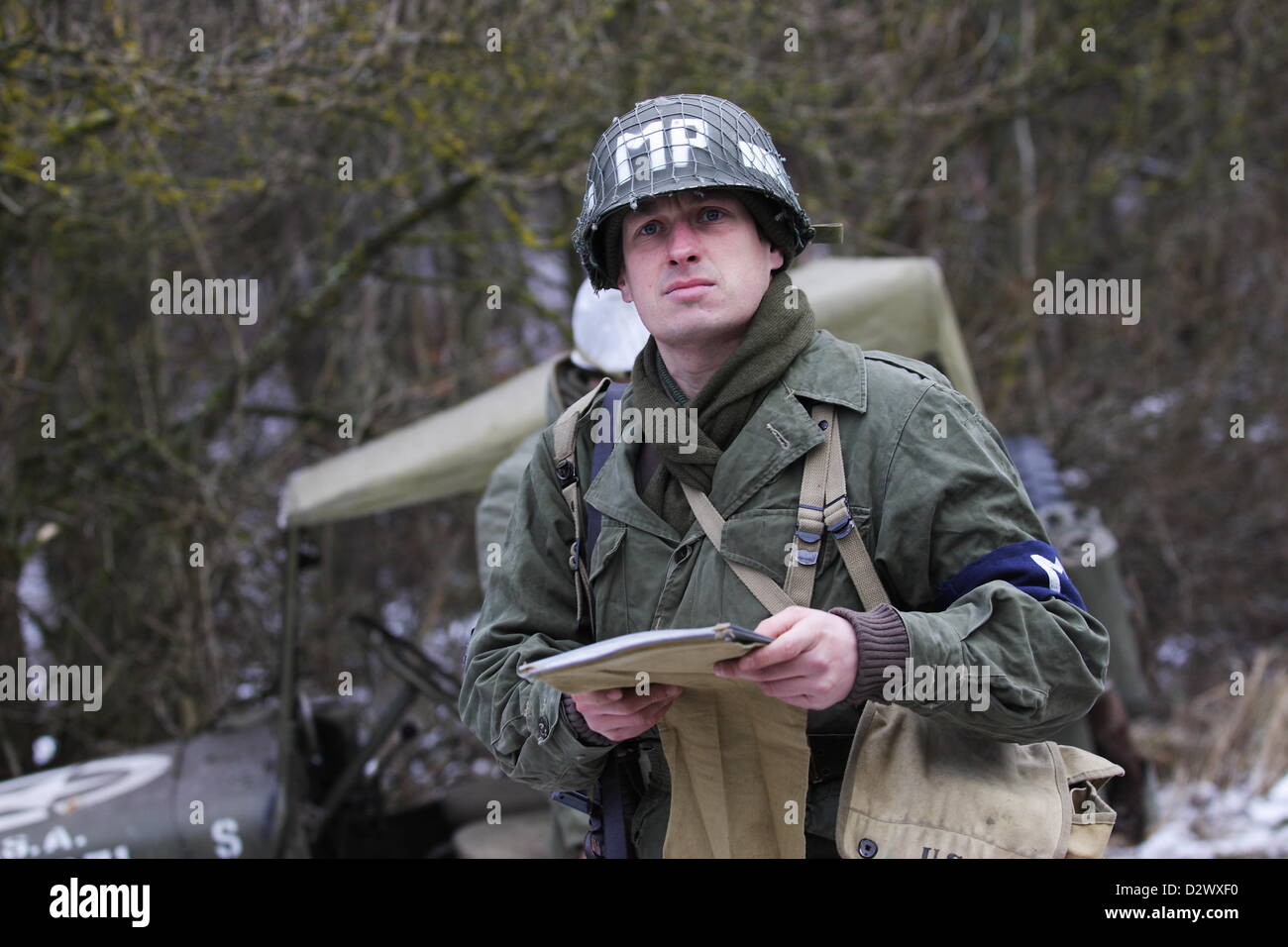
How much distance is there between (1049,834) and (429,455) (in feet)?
10.3

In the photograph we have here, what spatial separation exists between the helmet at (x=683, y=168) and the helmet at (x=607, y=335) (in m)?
1.65

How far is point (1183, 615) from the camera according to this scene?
8.23 meters

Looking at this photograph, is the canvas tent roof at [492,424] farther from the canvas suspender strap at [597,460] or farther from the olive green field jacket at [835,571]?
the olive green field jacket at [835,571]

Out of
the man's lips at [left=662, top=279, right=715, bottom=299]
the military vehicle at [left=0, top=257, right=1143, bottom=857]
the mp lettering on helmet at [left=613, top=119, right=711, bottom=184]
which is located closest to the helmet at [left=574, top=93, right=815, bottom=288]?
the mp lettering on helmet at [left=613, top=119, right=711, bottom=184]

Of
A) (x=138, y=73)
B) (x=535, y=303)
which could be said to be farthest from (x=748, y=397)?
(x=535, y=303)

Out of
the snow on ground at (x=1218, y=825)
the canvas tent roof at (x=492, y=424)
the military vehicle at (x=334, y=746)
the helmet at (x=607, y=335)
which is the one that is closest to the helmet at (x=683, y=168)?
the helmet at (x=607, y=335)

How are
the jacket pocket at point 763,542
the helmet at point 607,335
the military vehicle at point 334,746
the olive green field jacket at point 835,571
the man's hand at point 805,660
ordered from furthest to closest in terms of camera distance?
the military vehicle at point 334,746, the helmet at point 607,335, the jacket pocket at point 763,542, the olive green field jacket at point 835,571, the man's hand at point 805,660

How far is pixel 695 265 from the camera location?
189 centimetres

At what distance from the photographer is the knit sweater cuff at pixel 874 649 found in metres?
1.63

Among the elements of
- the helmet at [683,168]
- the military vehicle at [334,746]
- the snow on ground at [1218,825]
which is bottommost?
the snow on ground at [1218,825]

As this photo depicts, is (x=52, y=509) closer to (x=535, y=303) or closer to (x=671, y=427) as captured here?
(x=535, y=303)

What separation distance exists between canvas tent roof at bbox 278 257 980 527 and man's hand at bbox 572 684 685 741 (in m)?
2.64

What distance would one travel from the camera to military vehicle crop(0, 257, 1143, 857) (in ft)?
13.7

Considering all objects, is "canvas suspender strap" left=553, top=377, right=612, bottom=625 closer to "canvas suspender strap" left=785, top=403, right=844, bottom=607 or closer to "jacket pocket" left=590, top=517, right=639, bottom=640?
"jacket pocket" left=590, top=517, right=639, bottom=640
